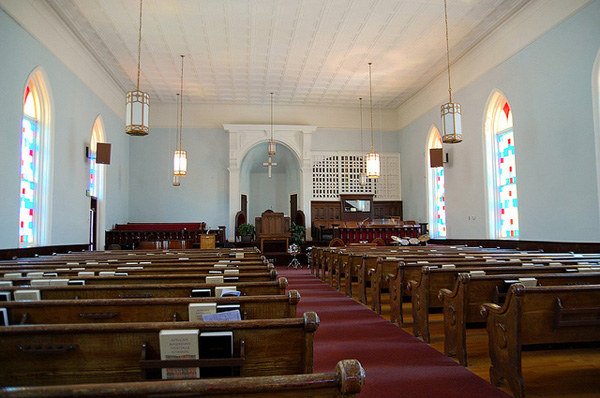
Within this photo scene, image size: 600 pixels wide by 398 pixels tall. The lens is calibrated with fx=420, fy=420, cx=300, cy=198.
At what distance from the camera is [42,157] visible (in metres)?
8.99

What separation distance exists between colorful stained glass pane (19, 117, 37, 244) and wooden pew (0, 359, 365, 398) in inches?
346

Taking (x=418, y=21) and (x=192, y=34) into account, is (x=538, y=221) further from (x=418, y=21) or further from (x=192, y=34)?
(x=192, y=34)

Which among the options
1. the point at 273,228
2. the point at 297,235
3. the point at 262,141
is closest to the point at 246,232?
the point at 273,228

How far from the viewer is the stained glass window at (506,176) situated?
32.8 feet

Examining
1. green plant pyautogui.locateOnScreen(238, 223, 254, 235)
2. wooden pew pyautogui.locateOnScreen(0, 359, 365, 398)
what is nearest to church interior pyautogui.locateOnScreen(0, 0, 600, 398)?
wooden pew pyautogui.locateOnScreen(0, 359, 365, 398)

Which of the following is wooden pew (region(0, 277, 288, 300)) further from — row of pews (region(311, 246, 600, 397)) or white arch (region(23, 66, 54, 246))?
white arch (region(23, 66, 54, 246))

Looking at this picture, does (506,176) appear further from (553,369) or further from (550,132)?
(553,369)

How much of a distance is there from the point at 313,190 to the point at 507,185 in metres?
7.31

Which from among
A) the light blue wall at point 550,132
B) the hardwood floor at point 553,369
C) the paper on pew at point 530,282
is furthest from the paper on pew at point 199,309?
the light blue wall at point 550,132

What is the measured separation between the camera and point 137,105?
7645 millimetres

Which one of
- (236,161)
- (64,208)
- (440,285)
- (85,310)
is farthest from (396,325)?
(236,161)

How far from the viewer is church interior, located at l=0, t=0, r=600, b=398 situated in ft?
7.35

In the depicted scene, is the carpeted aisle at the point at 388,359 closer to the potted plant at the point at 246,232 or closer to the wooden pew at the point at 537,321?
the wooden pew at the point at 537,321

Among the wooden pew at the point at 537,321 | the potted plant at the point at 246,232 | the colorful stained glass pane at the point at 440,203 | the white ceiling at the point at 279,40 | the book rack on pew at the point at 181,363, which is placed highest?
the white ceiling at the point at 279,40
